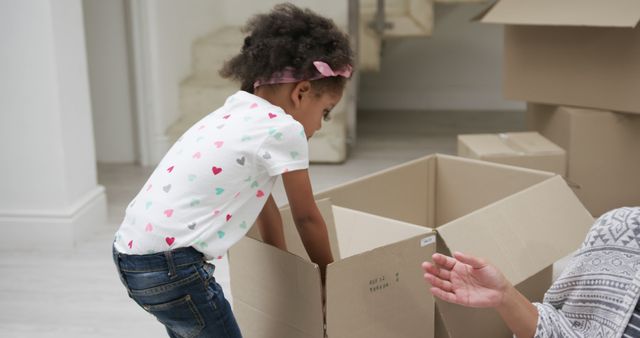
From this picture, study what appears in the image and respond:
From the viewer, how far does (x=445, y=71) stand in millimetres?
4801

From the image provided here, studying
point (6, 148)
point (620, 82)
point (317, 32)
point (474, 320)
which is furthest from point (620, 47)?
point (6, 148)

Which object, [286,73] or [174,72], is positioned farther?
[174,72]

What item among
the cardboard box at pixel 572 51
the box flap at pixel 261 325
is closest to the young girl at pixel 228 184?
the box flap at pixel 261 325

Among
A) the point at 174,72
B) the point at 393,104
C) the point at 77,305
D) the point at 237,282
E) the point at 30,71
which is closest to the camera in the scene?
the point at 237,282

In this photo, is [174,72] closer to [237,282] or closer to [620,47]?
[620,47]

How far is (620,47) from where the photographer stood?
2555 millimetres

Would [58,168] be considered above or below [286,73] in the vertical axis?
below

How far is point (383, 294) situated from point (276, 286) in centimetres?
20

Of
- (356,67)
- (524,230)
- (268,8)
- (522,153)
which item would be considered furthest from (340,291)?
(268,8)

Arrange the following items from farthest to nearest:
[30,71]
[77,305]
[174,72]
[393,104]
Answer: [393,104] < [174,72] < [30,71] < [77,305]

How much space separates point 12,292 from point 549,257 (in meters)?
1.54

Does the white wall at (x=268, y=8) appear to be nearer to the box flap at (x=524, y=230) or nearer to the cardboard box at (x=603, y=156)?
the cardboard box at (x=603, y=156)

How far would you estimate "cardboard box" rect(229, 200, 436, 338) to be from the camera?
133cm

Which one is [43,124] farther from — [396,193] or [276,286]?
[276,286]
